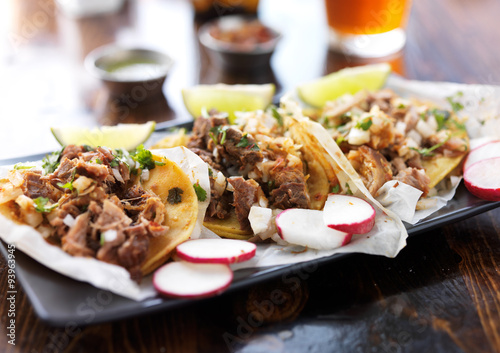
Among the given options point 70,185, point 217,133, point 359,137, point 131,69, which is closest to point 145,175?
point 70,185

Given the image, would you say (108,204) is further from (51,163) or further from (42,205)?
(51,163)

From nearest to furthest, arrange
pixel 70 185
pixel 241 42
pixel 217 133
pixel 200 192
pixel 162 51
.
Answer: pixel 70 185 → pixel 200 192 → pixel 217 133 → pixel 162 51 → pixel 241 42

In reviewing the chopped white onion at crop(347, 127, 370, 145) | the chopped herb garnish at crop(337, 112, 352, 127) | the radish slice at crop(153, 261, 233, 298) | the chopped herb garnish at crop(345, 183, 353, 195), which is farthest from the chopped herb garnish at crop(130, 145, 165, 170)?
the chopped herb garnish at crop(337, 112, 352, 127)

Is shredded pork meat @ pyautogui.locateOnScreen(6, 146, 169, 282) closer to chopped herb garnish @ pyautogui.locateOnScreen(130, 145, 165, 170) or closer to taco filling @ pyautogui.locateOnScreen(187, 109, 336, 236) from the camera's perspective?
chopped herb garnish @ pyautogui.locateOnScreen(130, 145, 165, 170)

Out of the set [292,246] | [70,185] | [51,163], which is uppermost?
[70,185]

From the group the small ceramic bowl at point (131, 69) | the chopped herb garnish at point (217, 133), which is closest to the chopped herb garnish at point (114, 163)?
the chopped herb garnish at point (217, 133)

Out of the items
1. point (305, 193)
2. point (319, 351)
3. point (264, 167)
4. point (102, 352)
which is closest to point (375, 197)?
point (305, 193)
